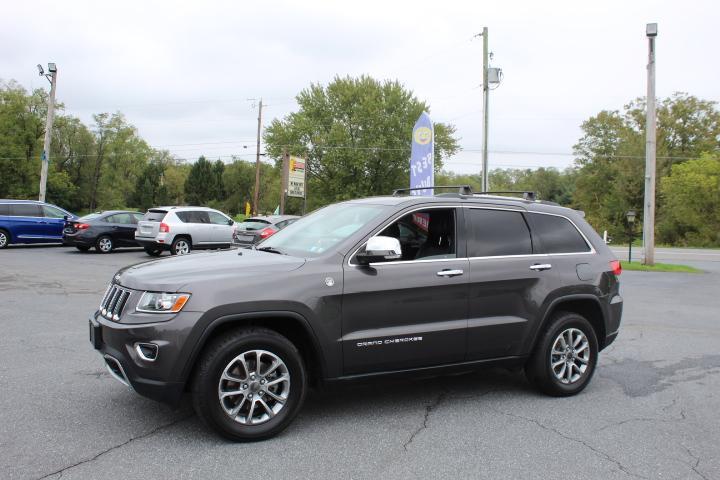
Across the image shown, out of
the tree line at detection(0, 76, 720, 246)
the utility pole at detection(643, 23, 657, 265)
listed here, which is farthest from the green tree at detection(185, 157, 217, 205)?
the utility pole at detection(643, 23, 657, 265)

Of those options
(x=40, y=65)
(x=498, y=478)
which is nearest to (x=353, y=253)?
(x=498, y=478)

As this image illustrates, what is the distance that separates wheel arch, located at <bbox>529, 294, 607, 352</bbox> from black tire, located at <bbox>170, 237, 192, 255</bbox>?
1559 centimetres

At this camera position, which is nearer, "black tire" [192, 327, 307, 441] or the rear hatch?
"black tire" [192, 327, 307, 441]

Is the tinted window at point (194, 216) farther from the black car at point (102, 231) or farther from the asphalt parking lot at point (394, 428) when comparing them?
the asphalt parking lot at point (394, 428)

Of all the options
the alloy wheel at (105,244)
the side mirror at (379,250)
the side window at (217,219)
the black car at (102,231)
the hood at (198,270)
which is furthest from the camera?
the side window at (217,219)

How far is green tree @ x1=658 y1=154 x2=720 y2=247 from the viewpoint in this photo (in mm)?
52281

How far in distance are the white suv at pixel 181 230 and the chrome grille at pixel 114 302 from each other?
15027 mm

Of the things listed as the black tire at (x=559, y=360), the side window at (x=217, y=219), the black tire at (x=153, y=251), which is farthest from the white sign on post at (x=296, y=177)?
the black tire at (x=559, y=360)

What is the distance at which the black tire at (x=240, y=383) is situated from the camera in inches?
148

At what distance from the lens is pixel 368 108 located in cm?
5206

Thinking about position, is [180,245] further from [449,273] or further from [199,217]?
[449,273]

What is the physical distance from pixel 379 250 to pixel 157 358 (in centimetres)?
161

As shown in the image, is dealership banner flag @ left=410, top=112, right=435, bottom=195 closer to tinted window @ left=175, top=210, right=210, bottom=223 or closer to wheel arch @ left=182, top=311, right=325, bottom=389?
tinted window @ left=175, top=210, right=210, bottom=223

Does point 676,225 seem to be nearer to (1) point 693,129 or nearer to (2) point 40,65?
(1) point 693,129
